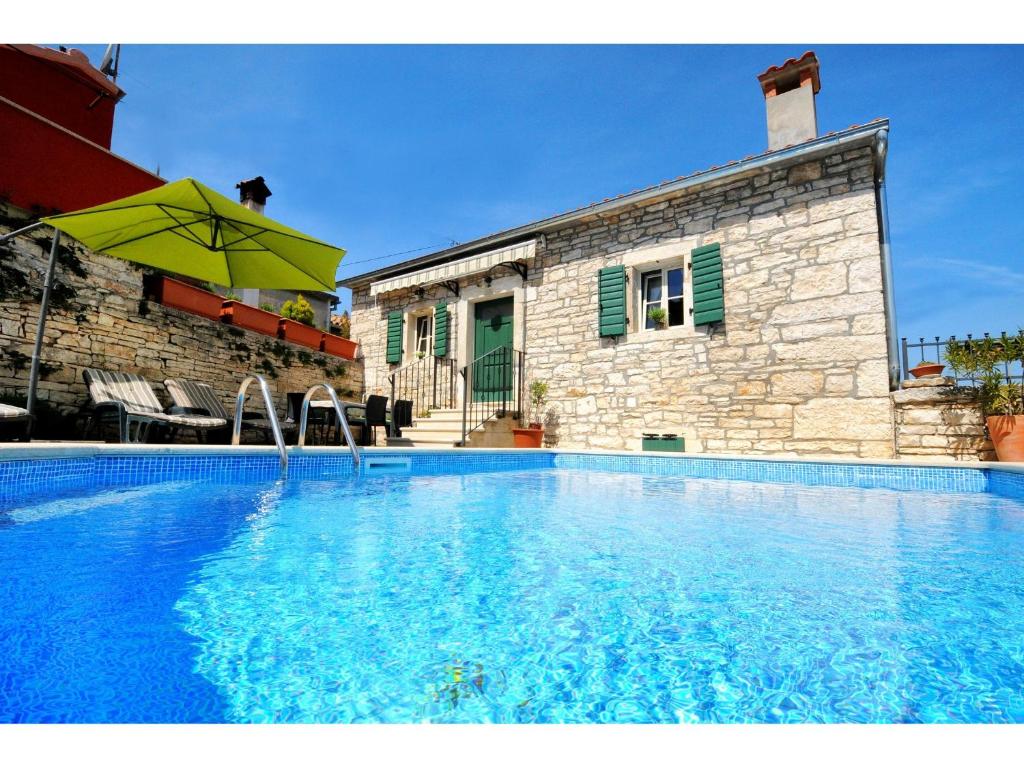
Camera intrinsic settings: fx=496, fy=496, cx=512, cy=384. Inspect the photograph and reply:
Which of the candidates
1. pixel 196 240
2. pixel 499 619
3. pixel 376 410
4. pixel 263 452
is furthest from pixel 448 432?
pixel 499 619

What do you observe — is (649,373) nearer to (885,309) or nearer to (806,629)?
(885,309)

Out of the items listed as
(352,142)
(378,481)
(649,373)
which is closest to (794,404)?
(649,373)

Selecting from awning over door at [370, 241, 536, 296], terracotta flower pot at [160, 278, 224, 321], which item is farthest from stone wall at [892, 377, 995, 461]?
terracotta flower pot at [160, 278, 224, 321]

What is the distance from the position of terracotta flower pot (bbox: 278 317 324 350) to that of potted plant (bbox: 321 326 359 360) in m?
0.15

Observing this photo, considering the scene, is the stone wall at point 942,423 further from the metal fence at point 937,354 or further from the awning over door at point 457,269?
the awning over door at point 457,269

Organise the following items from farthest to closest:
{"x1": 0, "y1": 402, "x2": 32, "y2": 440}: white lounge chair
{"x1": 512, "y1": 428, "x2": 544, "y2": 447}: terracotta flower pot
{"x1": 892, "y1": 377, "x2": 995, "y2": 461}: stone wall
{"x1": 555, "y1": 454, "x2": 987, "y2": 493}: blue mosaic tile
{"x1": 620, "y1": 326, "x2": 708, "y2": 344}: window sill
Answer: {"x1": 512, "y1": 428, "x2": 544, "y2": 447}: terracotta flower pot → {"x1": 620, "y1": 326, "x2": 708, "y2": 344}: window sill → {"x1": 892, "y1": 377, "x2": 995, "y2": 461}: stone wall → {"x1": 555, "y1": 454, "x2": 987, "y2": 493}: blue mosaic tile → {"x1": 0, "y1": 402, "x2": 32, "y2": 440}: white lounge chair

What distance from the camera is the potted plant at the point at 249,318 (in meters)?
8.34

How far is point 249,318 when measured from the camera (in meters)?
8.64

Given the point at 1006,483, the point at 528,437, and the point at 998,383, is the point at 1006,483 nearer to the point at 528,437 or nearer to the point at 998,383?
the point at 998,383

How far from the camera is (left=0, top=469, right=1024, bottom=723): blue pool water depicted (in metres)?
1.04

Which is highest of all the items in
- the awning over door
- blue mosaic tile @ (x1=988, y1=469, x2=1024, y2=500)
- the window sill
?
the awning over door

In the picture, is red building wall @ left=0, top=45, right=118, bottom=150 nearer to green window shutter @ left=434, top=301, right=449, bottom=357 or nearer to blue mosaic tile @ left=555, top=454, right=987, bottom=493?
green window shutter @ left=434, top=301, right=449, bottom=357

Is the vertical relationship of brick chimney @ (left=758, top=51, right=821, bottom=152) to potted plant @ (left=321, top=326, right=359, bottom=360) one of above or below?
above
